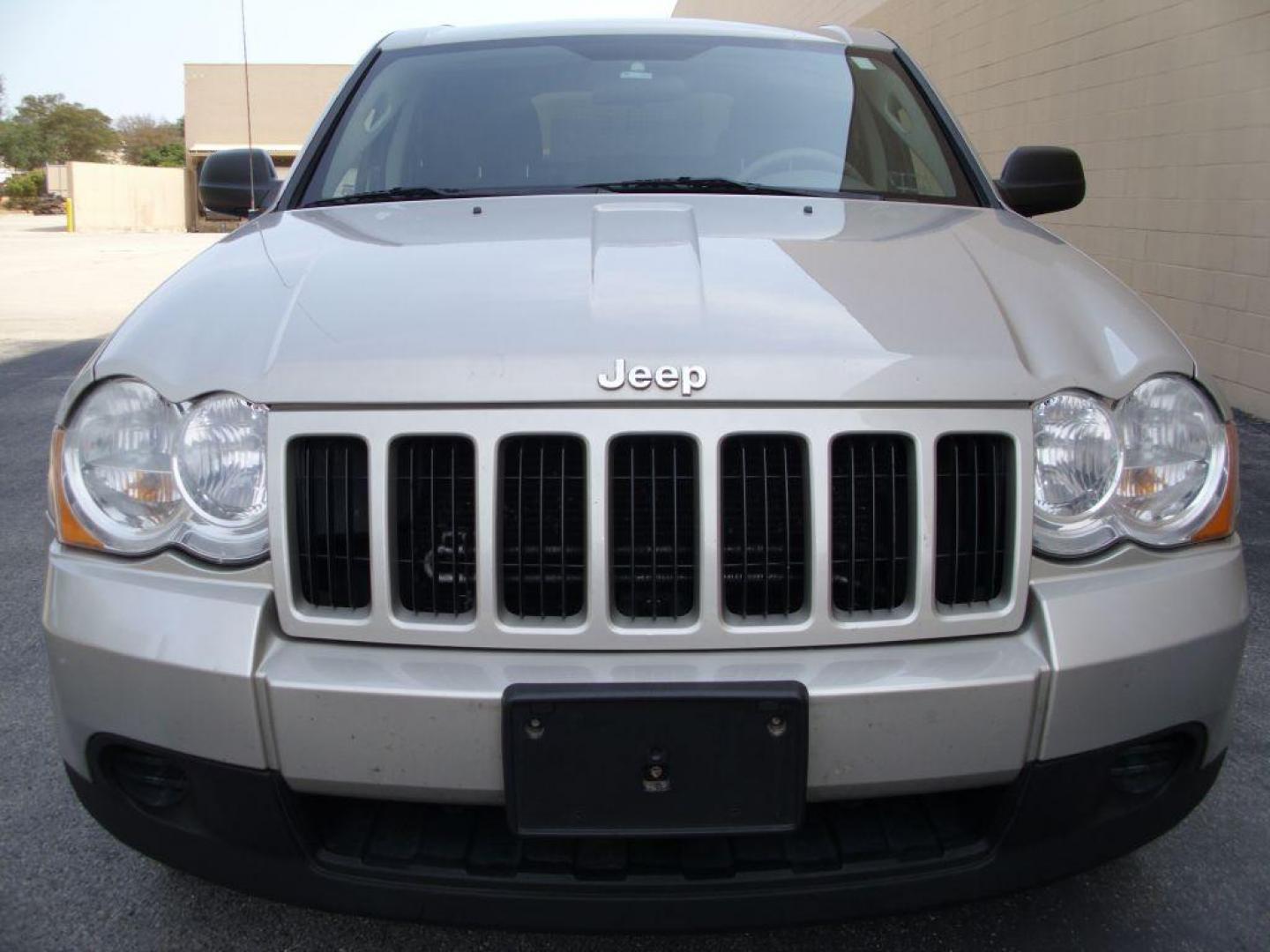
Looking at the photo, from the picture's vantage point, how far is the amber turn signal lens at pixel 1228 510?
194 centimetres

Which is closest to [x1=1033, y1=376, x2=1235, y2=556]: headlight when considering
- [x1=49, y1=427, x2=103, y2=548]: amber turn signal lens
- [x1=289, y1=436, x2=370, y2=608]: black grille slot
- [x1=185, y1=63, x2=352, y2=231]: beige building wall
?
[x1=289, y1=436, x2=370, y2=608]: black grille slot

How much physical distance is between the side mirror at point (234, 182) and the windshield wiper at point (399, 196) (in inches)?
19.0

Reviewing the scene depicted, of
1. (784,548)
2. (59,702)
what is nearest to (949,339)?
(784,548)

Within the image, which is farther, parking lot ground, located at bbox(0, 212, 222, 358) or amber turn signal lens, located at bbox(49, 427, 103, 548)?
parking lot ground, located at bbox(0, 212, 222, 358)

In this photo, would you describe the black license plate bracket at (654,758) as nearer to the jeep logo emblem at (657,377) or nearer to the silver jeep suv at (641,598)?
the silver jeep suv at (641,598)

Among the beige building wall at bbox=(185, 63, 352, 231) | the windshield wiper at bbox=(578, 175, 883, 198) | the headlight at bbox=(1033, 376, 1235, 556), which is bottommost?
the headlight at bbox=(1033, 376, 1235, 556)

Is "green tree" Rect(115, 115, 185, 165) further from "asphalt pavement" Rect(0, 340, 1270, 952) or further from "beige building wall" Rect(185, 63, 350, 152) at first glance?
"asphalt pavement" Rect(0, 340, 1270, 952)

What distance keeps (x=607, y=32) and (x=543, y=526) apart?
6.88 feet

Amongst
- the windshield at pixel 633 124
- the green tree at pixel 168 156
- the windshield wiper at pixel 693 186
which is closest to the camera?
the windshield wiper at pixel 693 186

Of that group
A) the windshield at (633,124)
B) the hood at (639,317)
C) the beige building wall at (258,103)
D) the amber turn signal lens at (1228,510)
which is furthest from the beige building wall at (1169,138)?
the beige building wall at (258,103)

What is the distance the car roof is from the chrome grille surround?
200cm

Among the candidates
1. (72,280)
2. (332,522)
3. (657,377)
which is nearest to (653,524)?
(657,377)

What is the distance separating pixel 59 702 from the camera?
1.87 metres

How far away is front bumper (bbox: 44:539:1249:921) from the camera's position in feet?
5.54
